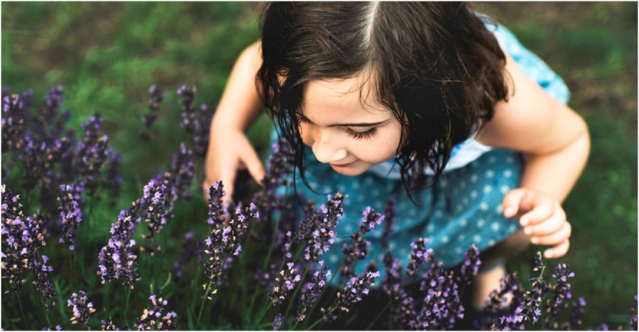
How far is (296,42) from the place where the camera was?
1.59 metres

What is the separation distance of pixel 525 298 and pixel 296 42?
815mm

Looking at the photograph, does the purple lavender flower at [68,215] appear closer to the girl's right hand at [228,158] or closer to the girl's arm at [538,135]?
A: the girl's right hand at [228,158]

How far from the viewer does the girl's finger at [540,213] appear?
193 cm

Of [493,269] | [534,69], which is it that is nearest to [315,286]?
[493,269]

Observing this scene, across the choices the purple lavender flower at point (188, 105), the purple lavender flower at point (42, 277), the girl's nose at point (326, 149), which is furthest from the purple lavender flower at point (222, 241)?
the purple lavender flower at point (188, 105)

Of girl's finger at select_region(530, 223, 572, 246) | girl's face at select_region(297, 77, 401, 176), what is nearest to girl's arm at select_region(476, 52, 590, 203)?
girl's finger at select_region(530, 223, 572, 246)

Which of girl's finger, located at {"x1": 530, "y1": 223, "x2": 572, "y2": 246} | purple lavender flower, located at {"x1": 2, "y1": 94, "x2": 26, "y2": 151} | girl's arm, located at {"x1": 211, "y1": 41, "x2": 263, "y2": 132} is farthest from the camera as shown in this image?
girl's arm, located at {"x1": 211, "y1": 41, "x2": 263, "y2": 132}

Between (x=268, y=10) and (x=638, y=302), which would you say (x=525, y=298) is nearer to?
(x=638, y=302)

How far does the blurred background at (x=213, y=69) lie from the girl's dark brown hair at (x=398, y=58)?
3.79ft

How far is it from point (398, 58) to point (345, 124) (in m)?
0.20

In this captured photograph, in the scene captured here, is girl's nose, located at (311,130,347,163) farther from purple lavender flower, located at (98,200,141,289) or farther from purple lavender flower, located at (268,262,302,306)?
purple lavender flower, located at (98,200,141,289)

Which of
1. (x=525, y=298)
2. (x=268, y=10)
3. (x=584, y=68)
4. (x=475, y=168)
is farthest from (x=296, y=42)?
(x=584, y=68)

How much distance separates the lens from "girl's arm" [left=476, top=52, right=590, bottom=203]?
6.50 ft

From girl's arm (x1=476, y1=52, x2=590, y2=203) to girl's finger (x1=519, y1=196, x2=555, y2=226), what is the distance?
0.70 feet
